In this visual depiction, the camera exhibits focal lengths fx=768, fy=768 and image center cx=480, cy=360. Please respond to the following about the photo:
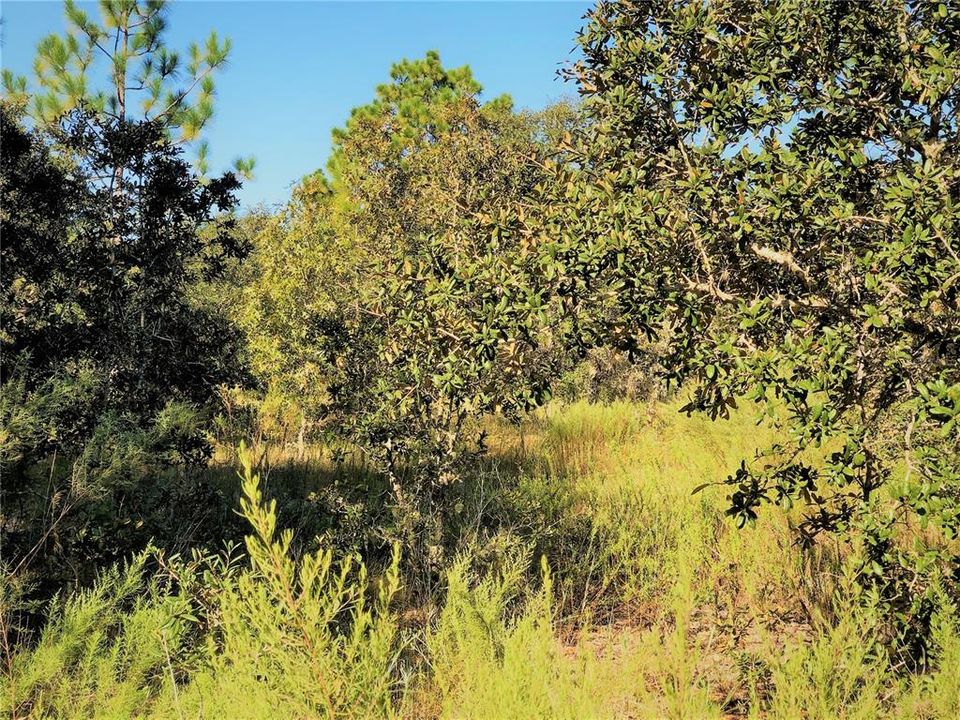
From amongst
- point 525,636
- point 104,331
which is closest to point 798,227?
point 525,636

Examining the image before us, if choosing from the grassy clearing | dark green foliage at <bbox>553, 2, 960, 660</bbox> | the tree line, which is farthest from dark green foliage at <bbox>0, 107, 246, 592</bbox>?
dark green foliage at <bbox>553, 2, 960, 660</bbox>

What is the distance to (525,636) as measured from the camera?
11.3 ft

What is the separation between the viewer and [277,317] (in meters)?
10.3

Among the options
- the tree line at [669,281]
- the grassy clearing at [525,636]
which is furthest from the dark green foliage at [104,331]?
the grassy clearing at [525,636]

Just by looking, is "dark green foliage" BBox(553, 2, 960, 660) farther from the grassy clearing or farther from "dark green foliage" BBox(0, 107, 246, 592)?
"dark green foliage" BBox(0, 107, 246, 592)

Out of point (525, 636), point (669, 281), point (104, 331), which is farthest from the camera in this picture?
point (104, 331)

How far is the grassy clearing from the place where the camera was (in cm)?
305

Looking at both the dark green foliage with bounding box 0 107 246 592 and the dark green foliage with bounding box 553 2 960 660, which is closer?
the dark green foliage with bounding box 553 2 960 660

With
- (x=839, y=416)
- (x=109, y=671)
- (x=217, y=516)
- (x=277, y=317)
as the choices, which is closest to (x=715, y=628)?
(x=839, y=416)

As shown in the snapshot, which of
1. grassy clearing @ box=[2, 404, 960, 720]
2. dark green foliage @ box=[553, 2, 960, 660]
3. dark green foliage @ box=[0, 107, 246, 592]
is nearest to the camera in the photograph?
grassy clearing @ box=[2, 404, 960, 720]

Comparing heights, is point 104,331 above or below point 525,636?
above

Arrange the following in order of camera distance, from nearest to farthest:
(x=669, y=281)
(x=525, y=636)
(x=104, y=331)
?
(x=525, y=636) → (x=669, y=281) → (x=104, y=331)

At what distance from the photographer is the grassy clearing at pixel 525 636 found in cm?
305

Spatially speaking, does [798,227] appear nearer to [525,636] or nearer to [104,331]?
[525,636]
